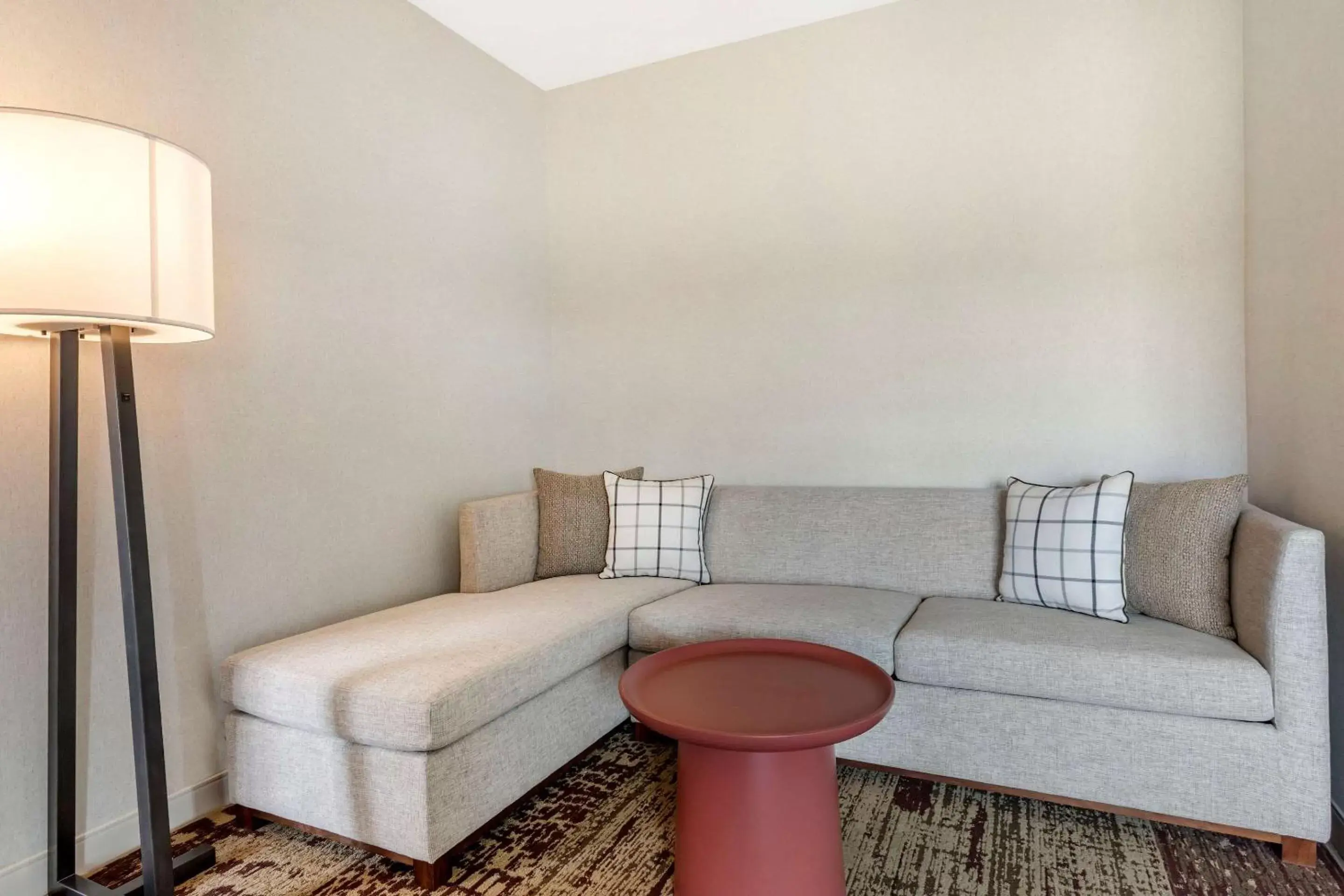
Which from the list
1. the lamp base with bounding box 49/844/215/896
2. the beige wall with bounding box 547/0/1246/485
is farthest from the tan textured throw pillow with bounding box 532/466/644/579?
the lamp base with bounding box 49/844/215/896

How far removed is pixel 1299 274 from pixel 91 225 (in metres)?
2.96

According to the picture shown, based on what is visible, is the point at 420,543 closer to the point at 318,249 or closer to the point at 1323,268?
the point at 318,249

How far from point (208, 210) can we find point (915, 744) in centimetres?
224

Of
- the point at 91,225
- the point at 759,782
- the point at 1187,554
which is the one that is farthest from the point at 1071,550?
the point at 91,225

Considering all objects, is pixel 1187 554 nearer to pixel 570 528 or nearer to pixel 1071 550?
pixel 1071 550

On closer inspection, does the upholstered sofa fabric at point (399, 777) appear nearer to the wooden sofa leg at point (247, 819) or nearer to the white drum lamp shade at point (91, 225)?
the wooden sofa leg at point (247, 819)

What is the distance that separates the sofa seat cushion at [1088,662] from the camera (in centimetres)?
174

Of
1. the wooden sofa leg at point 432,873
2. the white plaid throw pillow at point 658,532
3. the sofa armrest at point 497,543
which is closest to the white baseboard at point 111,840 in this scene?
the wooden sofa leg at point 432,873

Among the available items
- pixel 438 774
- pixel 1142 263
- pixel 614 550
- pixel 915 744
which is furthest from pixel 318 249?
pixel 1142 263

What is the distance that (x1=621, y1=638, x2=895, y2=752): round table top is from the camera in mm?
1378

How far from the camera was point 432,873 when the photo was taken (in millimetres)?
1662

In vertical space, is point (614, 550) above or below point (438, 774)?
above

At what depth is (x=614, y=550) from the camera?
9.37 feet

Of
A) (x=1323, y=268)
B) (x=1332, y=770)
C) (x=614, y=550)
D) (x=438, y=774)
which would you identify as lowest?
(x=1332, y=770)
